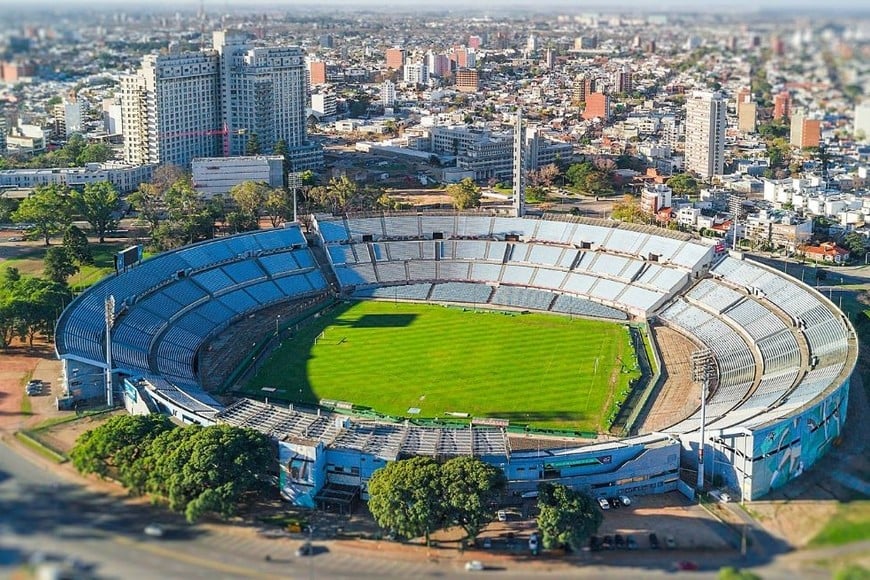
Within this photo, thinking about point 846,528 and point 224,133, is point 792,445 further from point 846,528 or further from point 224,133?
point 224,133

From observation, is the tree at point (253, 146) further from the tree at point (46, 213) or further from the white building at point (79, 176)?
the tree at point (46, 213)

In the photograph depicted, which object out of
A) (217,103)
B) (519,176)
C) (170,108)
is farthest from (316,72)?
(519,176)

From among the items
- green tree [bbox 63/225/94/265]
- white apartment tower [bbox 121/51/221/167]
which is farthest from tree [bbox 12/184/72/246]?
white apartment tower [bbox 121/51/221/167]

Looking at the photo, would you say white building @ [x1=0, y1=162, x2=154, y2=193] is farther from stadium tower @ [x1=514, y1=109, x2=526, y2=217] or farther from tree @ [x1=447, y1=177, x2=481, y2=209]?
stadium tower @ [x1=514, y1=109, x2=526, y2=217]

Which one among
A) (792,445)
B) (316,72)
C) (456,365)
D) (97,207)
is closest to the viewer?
(792,445)

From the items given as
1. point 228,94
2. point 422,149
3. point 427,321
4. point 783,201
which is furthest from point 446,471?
point 422,149

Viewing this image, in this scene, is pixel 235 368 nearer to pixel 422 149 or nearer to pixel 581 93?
pixel 422 149
